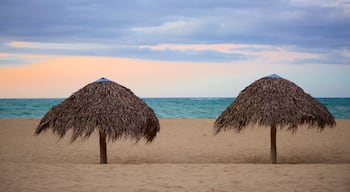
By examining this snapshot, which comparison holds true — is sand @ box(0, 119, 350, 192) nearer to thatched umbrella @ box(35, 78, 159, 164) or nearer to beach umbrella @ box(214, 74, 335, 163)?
thatched umbrella @ box(35, 78, 159, 164)

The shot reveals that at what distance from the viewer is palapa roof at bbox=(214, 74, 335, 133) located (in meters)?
10.8

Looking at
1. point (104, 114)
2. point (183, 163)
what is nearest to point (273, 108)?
point (183, 163)

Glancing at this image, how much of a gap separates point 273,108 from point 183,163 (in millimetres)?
3020

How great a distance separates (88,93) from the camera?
36.4ft

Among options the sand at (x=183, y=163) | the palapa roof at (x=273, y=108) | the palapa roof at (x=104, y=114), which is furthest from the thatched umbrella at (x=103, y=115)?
the palapa roof at (x=273, y=108)

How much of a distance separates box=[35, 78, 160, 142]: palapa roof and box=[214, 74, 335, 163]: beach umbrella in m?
1.98

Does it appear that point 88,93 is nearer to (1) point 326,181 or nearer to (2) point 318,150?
(1) point 326,181

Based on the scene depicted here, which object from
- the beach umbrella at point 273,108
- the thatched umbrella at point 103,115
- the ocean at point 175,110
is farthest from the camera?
the ocean at point 175,110

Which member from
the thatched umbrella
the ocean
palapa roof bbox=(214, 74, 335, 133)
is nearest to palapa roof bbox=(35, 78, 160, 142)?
the thatched umbrella

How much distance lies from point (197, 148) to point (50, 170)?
635cm

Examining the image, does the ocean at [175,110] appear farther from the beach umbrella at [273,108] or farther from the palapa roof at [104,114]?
the palapa roof at [104,114]

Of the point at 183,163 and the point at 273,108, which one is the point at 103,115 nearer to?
the point at 183,163

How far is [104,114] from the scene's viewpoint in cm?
1066

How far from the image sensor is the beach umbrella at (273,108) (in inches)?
424
